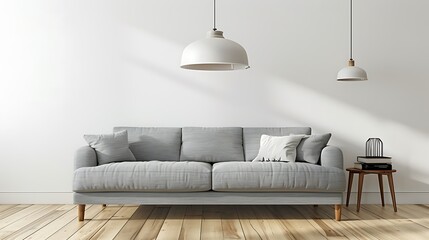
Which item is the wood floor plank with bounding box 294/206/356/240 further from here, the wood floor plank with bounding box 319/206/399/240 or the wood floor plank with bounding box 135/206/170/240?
the wood floor plank with bounding box 135/206/170/240

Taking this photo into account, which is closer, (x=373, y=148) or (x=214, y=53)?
(x=214, y=53)

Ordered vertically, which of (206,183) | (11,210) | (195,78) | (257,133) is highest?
(195,78)

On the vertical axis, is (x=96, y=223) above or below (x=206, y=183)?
below

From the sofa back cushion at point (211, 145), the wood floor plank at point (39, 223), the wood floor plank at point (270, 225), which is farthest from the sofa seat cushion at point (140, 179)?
the sofa back cushion at point (211, 145)

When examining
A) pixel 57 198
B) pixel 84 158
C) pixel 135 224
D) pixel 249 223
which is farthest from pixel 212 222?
pixel 57 198

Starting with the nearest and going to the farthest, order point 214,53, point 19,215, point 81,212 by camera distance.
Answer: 1. point 214,53
2. point 81,212
3. point 19,215

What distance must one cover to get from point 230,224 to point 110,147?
1303 mm

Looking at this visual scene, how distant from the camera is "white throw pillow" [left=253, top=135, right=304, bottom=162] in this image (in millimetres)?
4678

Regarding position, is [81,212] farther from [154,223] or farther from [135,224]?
[154,223]

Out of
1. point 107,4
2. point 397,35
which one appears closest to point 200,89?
point 107,4

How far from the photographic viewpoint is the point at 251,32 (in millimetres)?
5402

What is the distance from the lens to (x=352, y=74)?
4938 millimetres

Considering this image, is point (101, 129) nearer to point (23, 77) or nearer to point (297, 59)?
point (23, 77)

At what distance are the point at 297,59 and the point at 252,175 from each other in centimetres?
169
